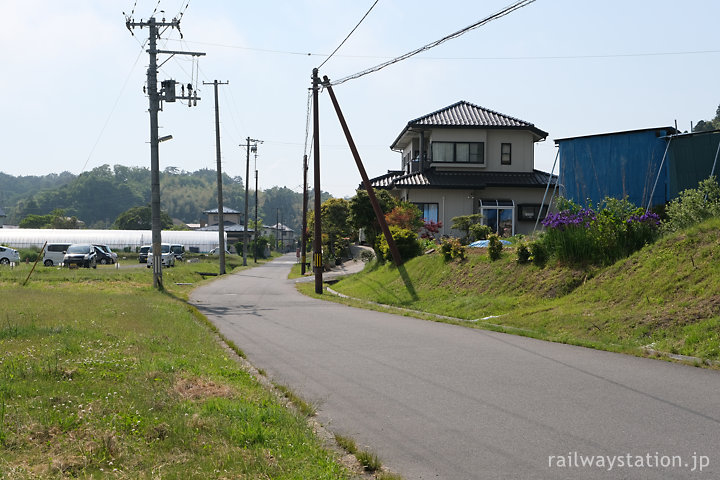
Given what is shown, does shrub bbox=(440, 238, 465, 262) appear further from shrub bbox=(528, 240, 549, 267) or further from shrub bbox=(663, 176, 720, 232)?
shrub bbox=(663, 176, 720, 232)

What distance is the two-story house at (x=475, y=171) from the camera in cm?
4050

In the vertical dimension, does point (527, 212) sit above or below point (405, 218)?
above

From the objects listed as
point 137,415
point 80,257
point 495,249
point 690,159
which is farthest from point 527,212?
point 137,415

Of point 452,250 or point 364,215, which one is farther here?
point 364,215

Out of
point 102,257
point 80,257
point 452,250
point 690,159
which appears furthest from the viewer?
point 102,257

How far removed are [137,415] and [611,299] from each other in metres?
11.3

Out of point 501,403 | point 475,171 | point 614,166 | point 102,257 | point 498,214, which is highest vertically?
point 475,171

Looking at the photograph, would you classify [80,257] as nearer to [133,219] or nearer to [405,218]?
[405,218]

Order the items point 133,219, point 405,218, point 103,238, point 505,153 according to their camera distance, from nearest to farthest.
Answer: point 405,218, point 505,153, point 103,238, point 133,219

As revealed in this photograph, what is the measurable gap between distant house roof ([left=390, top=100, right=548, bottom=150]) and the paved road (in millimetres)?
29730

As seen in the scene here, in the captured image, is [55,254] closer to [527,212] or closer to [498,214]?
[498,214]

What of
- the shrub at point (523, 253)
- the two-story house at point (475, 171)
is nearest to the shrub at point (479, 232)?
the two-story house at point (475, 171)

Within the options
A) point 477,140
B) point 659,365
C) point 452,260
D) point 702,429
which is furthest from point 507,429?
point 477,140

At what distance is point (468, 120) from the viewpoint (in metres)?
43.2
